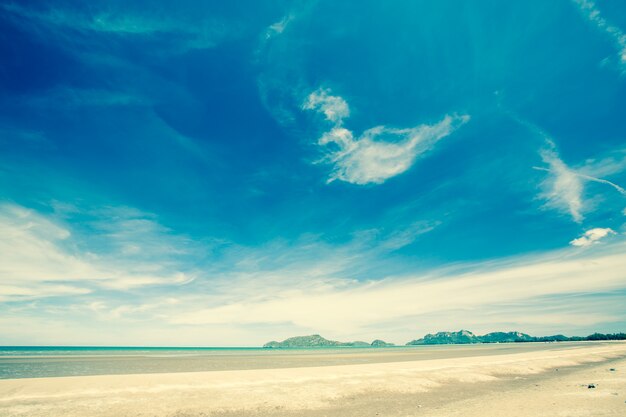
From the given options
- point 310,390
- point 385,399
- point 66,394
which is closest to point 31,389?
point 66,394

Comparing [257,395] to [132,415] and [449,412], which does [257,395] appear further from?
[449,412]

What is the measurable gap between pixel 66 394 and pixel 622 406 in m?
27.2

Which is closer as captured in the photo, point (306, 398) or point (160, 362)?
point (306, 398)

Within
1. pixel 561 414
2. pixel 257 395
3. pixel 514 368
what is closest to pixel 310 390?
pixel 257 395

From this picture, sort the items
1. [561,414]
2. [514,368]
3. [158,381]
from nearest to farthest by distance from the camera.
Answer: [561,414]
[158,381]
[514,368]

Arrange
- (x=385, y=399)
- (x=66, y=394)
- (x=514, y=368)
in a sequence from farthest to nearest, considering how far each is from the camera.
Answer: (x=514, y=368)
(x=385, y=399)
(x=66, y=394)

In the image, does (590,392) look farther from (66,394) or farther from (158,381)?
(66,394)

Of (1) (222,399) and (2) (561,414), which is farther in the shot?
(1) (222,399)

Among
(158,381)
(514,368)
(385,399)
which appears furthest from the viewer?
(514,368)

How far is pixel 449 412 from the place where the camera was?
573 inches

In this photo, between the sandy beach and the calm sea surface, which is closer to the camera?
the sandy beach

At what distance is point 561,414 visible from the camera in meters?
13.0

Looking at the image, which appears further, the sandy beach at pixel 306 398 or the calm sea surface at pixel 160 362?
the calm sea surface at pixel 160 362

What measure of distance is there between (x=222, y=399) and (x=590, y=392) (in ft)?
67.7
